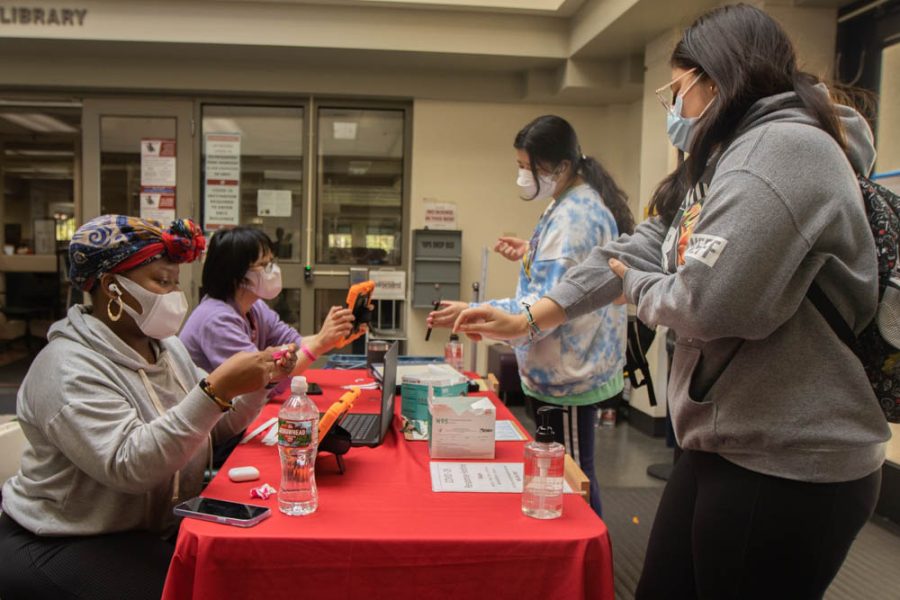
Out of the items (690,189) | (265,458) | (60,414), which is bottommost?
(265,458)

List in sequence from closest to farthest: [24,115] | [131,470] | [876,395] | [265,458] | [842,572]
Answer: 1. [876,395]
2. [131,470]
3. [265,458]
4. [842,572]
5. [24,115]

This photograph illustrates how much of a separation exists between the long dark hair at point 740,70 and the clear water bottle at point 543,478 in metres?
0.60

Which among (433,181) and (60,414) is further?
(433,181)

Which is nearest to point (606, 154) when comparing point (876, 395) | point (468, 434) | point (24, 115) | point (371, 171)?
point (371, 171)

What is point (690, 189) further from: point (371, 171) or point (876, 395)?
point (371, 171)

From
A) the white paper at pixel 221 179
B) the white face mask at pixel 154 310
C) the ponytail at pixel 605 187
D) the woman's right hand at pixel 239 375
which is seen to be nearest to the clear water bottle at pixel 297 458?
the woman's right hand at pixel 239 375

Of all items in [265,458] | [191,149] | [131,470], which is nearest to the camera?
[131,470]

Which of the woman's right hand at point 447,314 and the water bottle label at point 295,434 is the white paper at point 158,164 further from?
the water bottle label at point 295,434

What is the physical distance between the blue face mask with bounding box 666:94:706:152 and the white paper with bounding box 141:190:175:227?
183 inches

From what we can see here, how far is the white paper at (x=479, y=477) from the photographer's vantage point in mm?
1263

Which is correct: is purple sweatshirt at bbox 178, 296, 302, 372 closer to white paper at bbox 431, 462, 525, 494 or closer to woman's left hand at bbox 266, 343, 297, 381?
woman's left hand at bbox 266, 343, 297, 381

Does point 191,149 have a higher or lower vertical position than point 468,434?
higher

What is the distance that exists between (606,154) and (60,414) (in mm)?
4602

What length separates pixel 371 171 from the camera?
519 cm
